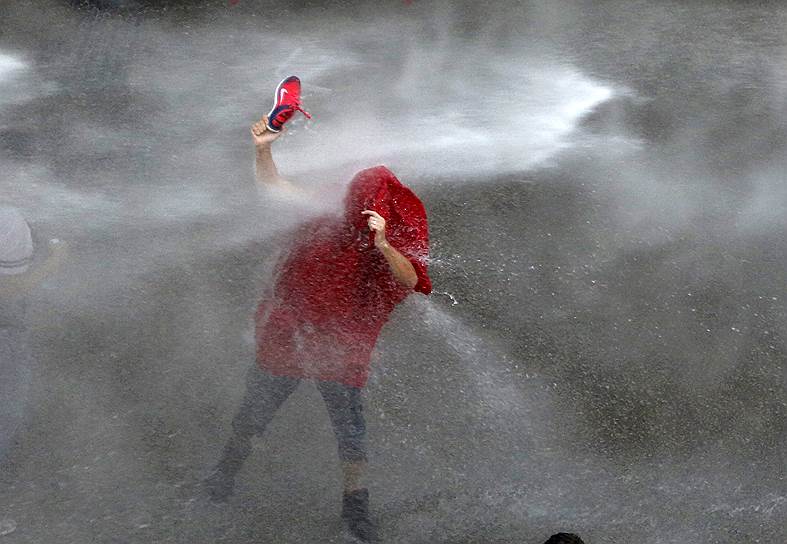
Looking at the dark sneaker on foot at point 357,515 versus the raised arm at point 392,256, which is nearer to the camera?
the raised arm at point 392,256

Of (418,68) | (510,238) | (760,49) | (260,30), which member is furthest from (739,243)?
(260,30)

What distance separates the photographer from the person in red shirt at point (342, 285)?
347cm

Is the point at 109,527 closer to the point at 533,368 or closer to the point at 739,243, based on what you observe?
the point at 533,368

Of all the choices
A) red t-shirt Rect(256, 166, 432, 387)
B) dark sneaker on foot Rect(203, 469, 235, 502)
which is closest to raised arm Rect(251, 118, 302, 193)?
red t-shirt Rect(256, 166, 432, 387)

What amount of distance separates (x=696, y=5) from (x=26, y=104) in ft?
20.9

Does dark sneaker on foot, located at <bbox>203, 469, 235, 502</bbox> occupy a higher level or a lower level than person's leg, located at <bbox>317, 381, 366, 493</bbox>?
lower

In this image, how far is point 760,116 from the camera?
753cm

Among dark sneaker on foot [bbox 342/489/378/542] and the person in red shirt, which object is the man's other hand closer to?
the person in red shirt

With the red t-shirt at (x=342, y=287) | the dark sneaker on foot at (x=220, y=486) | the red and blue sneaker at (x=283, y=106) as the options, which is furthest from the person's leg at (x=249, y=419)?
the red and blue sneaker at (x=283, y=106)

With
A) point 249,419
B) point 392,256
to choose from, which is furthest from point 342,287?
point 249,419

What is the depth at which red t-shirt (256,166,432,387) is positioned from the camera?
3467 millimetres

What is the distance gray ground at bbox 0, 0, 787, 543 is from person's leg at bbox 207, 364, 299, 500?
0.08 metres

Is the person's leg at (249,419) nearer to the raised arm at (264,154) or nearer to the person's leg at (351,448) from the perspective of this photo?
the person's leg at (351,448)

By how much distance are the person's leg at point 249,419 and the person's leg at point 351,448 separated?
0.54 feet
